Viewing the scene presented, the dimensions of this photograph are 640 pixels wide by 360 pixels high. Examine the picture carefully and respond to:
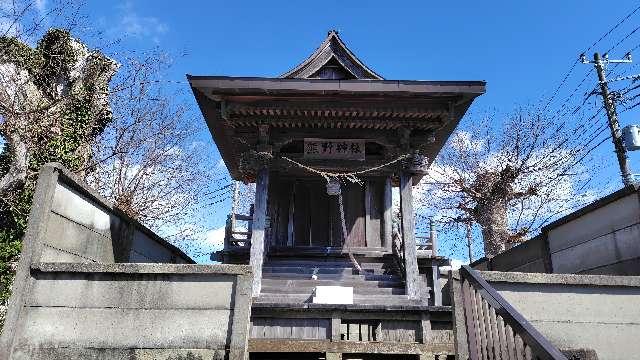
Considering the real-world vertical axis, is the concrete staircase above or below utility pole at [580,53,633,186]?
below

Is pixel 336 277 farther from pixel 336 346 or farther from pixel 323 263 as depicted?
pixel 336 346

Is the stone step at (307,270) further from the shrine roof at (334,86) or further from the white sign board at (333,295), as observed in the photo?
the shrine roof at (334,86)

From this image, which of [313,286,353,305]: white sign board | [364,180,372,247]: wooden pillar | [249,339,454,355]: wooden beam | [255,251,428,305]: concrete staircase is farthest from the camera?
[364,180,372,247]: wooden pillar

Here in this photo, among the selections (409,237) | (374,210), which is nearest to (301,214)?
(374,210)

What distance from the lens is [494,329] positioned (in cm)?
417

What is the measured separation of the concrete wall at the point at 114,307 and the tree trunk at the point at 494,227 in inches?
721

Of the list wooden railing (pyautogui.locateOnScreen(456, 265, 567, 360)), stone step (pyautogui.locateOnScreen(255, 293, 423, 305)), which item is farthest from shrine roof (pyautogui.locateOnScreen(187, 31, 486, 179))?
wooden railing (pyautogui.locateOnScreen(456, 265, 567, 360))

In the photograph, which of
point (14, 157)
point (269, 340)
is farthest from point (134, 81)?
point (269, 340)

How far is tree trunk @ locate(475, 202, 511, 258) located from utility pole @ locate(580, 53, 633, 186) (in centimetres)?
681

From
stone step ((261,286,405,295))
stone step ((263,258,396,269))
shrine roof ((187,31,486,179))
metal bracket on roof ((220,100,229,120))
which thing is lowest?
stone step ((261,286,405,295))

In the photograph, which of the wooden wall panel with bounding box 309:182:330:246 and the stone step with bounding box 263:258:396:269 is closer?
the stone step with bounding box 263:258:396:269

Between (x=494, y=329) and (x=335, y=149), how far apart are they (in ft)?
24.8

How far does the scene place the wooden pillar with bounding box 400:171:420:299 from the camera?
31.0 feet

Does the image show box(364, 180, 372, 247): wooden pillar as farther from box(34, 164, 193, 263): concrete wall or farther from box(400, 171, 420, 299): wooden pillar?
box(34, 164, 193, 263): concrete wall
